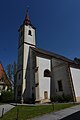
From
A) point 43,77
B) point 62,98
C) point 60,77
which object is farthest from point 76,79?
point 43,77

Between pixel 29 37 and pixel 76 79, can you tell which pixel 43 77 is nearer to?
pixel 76 79

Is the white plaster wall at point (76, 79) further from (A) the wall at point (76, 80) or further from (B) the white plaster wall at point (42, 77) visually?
(B) the white plaster wall at point (42, 77)

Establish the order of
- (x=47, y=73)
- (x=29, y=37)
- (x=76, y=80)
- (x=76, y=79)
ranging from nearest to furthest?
(x=76, y=80), (x=76, y=79), (x=47, y=73), (x=29, y=37)

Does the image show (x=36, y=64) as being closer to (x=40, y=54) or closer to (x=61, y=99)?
(x=40, y=54)

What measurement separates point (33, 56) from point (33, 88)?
6.63 metres

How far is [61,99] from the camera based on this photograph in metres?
20.4

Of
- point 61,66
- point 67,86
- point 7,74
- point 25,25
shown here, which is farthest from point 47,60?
point 7,74

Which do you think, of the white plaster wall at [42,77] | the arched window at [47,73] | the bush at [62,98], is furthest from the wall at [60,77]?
the white plaster wall at [42,77]

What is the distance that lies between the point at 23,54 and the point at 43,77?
690cm

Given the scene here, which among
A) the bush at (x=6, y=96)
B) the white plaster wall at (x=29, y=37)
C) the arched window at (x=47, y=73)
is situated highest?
the white plaster wall at (x=29, y=37)

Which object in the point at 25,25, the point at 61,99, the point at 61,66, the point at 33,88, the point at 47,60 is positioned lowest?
the point at 61,99

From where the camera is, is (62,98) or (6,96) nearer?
(62,98)

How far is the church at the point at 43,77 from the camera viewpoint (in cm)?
2103

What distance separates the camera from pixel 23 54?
2592 cm
